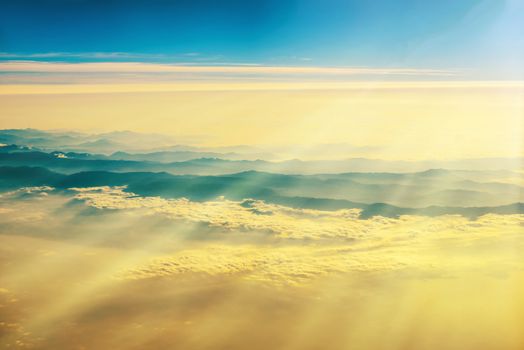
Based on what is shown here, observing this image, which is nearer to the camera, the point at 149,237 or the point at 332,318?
the point at 332,318

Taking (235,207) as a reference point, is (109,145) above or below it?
above

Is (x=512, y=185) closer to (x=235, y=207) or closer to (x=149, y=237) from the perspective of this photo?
(x=235, y=207)

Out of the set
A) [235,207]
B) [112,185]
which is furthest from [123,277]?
[112,185]

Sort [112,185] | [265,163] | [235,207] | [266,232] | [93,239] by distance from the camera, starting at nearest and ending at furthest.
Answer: [93,239] < [266,232] < [235,207] < [112,185] < [265,163]

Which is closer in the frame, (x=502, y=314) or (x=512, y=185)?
(x=502, y=314)

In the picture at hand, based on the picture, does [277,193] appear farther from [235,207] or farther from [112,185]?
[112,185]

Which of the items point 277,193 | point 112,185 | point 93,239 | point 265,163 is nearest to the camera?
point 93,239

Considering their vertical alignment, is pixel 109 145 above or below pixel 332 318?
above

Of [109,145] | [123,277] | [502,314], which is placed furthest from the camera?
[109,145]

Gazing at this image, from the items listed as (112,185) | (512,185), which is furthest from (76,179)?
(512,185)
